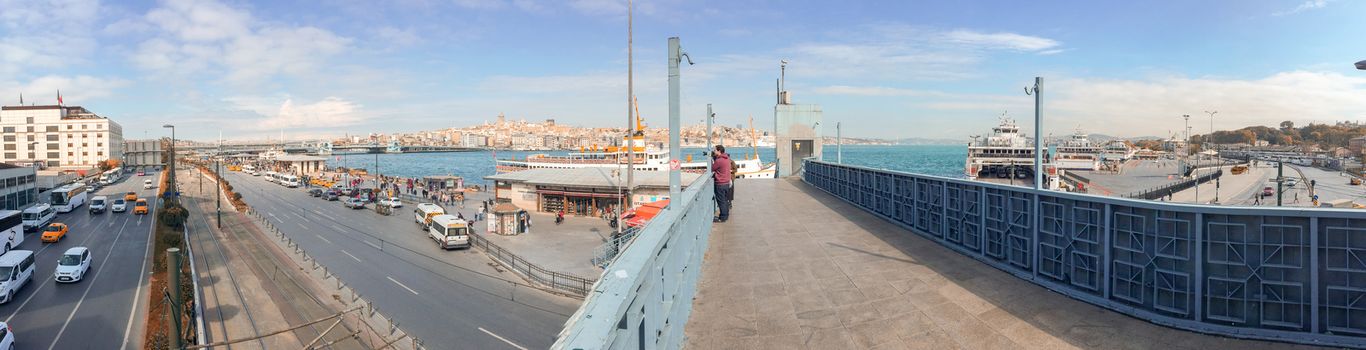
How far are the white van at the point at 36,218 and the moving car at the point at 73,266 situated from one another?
1537 cm

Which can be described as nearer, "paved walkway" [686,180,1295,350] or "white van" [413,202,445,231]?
"paved walkway" [686,180,1295,350]

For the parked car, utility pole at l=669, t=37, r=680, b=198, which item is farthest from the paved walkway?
the parked car

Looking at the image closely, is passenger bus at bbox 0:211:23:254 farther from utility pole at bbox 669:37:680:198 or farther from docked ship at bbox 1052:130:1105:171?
docked ship at bbox 1052:130:1105:171

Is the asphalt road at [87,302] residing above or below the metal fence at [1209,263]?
below

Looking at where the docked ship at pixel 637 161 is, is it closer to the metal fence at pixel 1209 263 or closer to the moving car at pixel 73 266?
the moving car at pixel 73 266

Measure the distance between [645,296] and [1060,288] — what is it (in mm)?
5097

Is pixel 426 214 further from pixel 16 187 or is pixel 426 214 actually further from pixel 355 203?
pixel 16 187

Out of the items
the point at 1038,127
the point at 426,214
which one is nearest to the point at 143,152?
the point at 426,214

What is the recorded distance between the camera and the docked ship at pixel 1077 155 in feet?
182

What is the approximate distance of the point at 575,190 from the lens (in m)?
36.3

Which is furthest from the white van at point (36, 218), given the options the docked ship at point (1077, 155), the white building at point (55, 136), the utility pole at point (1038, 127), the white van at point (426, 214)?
the white building at point (55, 136)

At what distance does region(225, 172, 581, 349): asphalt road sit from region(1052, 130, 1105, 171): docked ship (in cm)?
4322

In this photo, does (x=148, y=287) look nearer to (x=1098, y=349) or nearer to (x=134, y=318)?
(x=134, y=318)

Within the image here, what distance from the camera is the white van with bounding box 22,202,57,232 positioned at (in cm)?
3022
